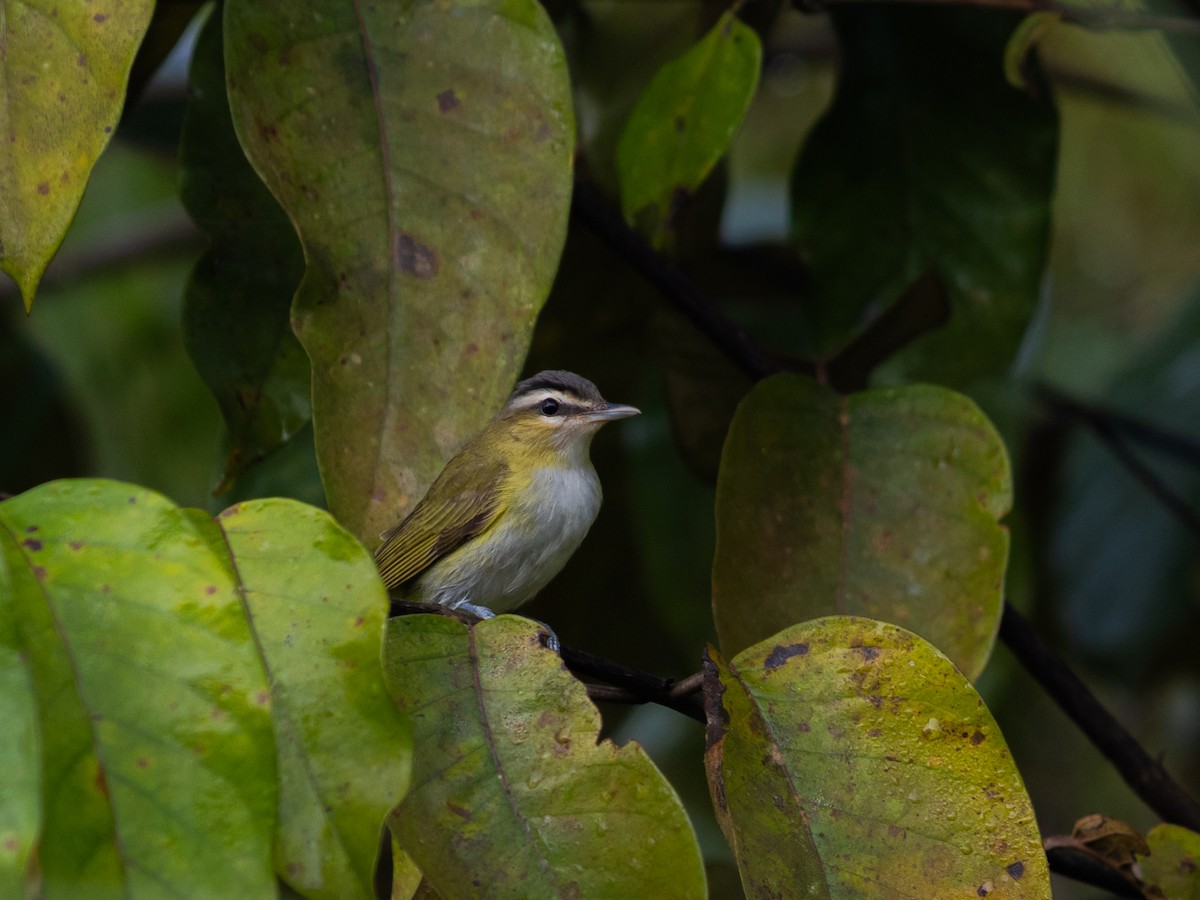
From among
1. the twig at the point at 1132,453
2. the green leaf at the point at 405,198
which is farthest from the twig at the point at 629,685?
the twig at the point at 1132,453

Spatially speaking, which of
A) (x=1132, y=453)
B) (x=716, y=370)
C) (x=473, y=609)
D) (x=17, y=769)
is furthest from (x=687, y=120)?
(x=1132, y=453)

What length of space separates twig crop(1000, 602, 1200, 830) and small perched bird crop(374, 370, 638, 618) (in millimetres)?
827

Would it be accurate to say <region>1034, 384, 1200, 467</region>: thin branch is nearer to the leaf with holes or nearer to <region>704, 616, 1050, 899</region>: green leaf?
<region>704, 616, 1050, 899</region>: green leaf

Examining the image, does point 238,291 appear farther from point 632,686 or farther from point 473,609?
point 632,686

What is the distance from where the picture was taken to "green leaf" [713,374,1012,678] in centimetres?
165

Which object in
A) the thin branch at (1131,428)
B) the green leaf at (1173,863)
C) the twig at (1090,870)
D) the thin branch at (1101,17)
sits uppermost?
the thin branch at (1101,17)

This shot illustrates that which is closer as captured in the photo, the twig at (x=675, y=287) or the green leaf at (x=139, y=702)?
the green leaf at (x=139, y=702)

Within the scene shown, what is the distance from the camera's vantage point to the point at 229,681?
101 cm

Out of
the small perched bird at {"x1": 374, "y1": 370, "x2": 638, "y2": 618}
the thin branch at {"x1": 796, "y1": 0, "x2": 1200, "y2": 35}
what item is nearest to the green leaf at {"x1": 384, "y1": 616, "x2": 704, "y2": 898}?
the small perched bird at {"x1": 374, "y1": 370, "x2": 638, "y2": 618}

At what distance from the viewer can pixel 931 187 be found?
2.39 m

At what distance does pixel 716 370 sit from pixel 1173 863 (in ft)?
3.08

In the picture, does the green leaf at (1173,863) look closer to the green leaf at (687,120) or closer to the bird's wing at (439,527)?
the green leaf at (687,120)

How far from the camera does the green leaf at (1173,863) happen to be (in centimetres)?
156

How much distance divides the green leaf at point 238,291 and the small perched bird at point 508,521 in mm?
655
